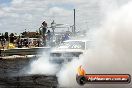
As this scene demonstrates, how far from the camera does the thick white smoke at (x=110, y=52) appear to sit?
11.9 m

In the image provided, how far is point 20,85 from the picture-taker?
12320 millimetres

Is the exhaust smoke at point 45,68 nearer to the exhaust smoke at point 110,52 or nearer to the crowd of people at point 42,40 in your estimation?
the exhaust smoke at point 110,52

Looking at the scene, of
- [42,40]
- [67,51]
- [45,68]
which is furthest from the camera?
[42,40]

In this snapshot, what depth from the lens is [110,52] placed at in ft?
40.7

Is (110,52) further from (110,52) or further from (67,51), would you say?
(67,51)

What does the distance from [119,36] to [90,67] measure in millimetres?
1317

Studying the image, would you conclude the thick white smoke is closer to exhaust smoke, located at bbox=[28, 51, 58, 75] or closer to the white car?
exhaust smoke, located at bbox=[28, 51, 58, 75]

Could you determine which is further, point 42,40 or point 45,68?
point 42,40

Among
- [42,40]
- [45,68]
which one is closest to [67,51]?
[45,68]

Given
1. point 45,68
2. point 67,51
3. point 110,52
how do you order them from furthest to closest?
point 67,51
point 45,68
point 110,52

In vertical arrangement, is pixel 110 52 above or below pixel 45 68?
above

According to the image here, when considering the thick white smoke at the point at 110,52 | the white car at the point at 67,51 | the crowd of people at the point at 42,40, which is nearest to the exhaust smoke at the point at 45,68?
the white car at the point at 67,51

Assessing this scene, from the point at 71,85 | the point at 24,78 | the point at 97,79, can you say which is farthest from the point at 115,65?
the point at 24,78

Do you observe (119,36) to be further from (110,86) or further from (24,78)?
(24,78)
